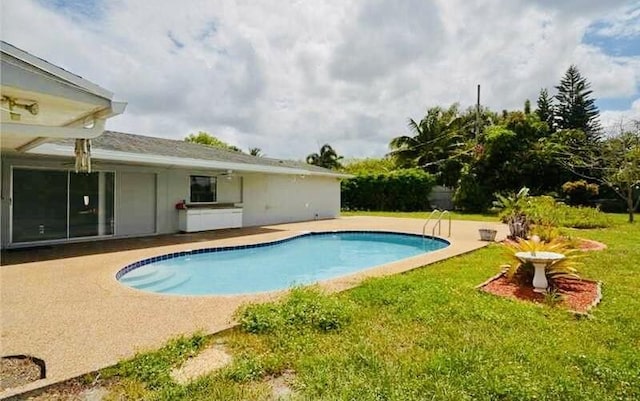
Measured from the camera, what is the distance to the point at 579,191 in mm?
26391

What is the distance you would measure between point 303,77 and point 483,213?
15.2 metres

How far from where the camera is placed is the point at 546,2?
1143cm

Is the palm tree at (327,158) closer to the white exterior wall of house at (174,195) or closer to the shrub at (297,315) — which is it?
the white exterior wall of house at (174,195)

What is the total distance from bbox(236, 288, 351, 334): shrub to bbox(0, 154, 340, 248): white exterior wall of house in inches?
392

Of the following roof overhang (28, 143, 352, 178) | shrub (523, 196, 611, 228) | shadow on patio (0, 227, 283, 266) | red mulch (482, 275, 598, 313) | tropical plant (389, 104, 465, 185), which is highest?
tropical plant (389, 104, 465, 185)

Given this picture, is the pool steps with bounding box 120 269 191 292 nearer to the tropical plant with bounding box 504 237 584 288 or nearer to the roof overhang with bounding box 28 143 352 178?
the roof overhang with bounding box 28 143 352 178

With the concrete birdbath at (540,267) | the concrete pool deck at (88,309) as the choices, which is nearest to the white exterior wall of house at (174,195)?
the concrete pool deck at (88,309)

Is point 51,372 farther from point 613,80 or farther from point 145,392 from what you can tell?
point 613,80

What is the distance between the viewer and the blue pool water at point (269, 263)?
9.48m

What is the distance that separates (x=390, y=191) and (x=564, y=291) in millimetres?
23557

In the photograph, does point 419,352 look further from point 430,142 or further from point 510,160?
point 430,142

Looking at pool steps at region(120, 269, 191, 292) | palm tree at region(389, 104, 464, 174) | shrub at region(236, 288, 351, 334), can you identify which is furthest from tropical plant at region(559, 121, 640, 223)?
pool steps at region(120, 269, 191, 292)

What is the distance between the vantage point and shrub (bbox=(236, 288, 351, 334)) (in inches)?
210

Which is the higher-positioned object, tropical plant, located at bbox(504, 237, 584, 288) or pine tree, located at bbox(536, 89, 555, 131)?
pine tree, located at bbox(536, 89, 555, 131)
